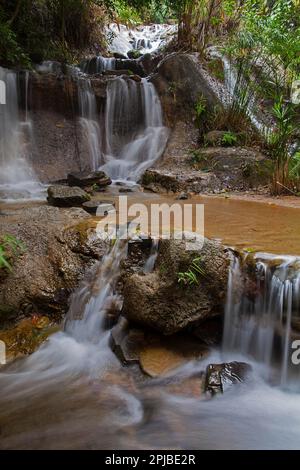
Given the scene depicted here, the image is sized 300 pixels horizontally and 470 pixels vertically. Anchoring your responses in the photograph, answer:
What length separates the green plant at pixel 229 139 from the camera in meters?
7.78

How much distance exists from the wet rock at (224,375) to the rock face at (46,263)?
1644mm

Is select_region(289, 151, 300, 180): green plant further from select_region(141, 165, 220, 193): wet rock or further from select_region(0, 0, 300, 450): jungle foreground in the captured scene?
select_region(141, 165, 220, 193): wet rock

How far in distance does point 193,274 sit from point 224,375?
33.9 inches

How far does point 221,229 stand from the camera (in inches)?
156

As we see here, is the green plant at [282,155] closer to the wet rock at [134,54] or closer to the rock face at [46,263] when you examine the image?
the rock face at [46,263]

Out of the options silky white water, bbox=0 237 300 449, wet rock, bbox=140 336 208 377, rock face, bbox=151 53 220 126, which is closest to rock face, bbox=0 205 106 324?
silky white water, bbox=0 237 300 449

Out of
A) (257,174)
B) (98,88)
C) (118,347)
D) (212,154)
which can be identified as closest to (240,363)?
(118,347)

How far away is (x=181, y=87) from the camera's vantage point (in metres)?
8.84

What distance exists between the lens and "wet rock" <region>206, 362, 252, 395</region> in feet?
9.07

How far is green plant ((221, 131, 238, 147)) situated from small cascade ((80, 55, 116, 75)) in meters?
4.72

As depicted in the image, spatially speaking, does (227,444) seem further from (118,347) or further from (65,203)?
(65,203)

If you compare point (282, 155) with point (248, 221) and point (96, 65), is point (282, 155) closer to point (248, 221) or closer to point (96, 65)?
point (248, 221)

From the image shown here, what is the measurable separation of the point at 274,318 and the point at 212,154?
511 cm

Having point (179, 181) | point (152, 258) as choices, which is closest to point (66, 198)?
point (152, 258)
